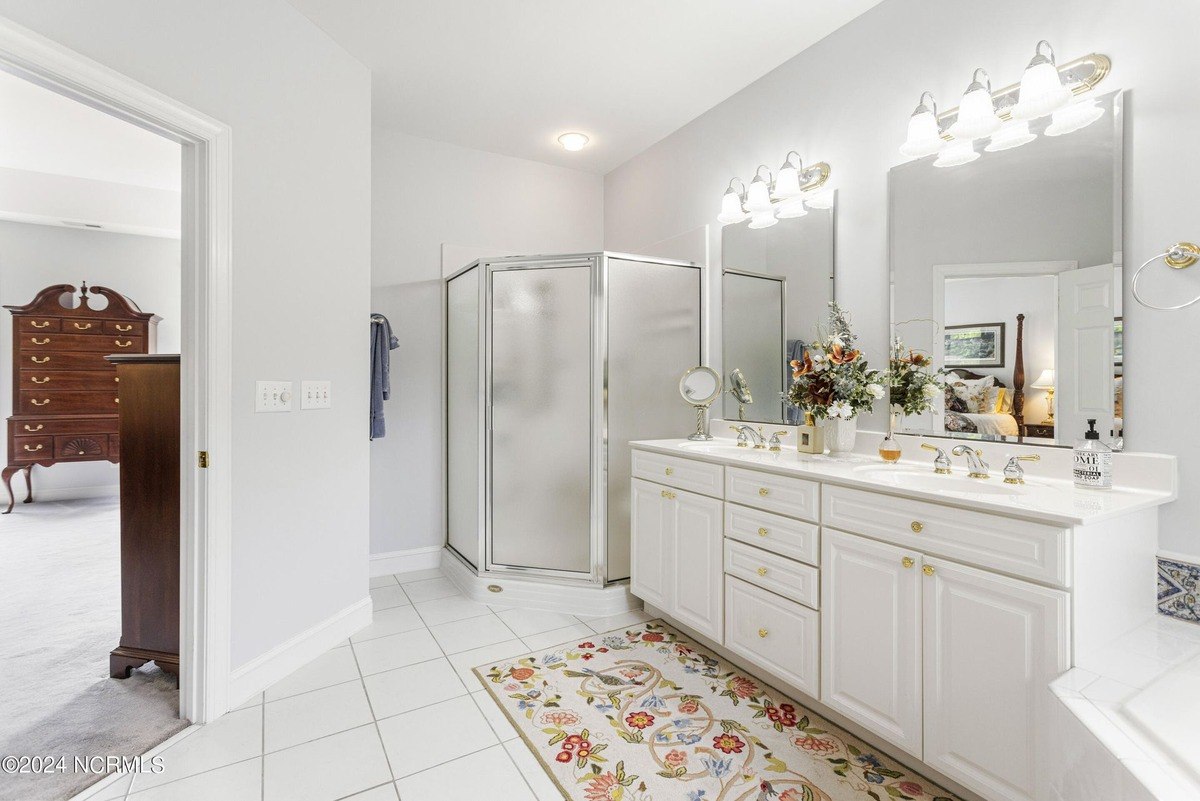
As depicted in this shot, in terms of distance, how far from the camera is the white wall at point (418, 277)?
3.39m

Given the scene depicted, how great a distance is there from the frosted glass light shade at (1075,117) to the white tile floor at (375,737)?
2.50m

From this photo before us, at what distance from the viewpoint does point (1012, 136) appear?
182 centimetres

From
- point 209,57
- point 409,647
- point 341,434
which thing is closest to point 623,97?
point 209,57

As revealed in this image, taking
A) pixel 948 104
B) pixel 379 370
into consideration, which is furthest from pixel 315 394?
pixel 948 104

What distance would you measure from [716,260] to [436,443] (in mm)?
2043

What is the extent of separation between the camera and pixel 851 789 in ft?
5.21

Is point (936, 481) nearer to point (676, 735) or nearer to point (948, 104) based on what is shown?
point (676, 735)

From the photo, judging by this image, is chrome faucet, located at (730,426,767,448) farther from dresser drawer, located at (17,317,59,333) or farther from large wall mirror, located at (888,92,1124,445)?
dresser drawer, located at (17,317,59,333)

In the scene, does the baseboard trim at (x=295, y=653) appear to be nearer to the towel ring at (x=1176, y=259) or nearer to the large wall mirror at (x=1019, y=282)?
the large wall mirror at (x=1019, y=282)

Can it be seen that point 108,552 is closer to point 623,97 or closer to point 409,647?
point 409,647

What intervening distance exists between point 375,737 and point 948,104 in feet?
9.77

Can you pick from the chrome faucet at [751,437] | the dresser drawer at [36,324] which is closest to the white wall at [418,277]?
the chrome faucet at [751,437]

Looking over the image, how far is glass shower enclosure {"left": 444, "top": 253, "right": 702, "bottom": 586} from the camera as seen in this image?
9.59ft

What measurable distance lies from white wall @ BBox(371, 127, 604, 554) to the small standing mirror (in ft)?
5.25
